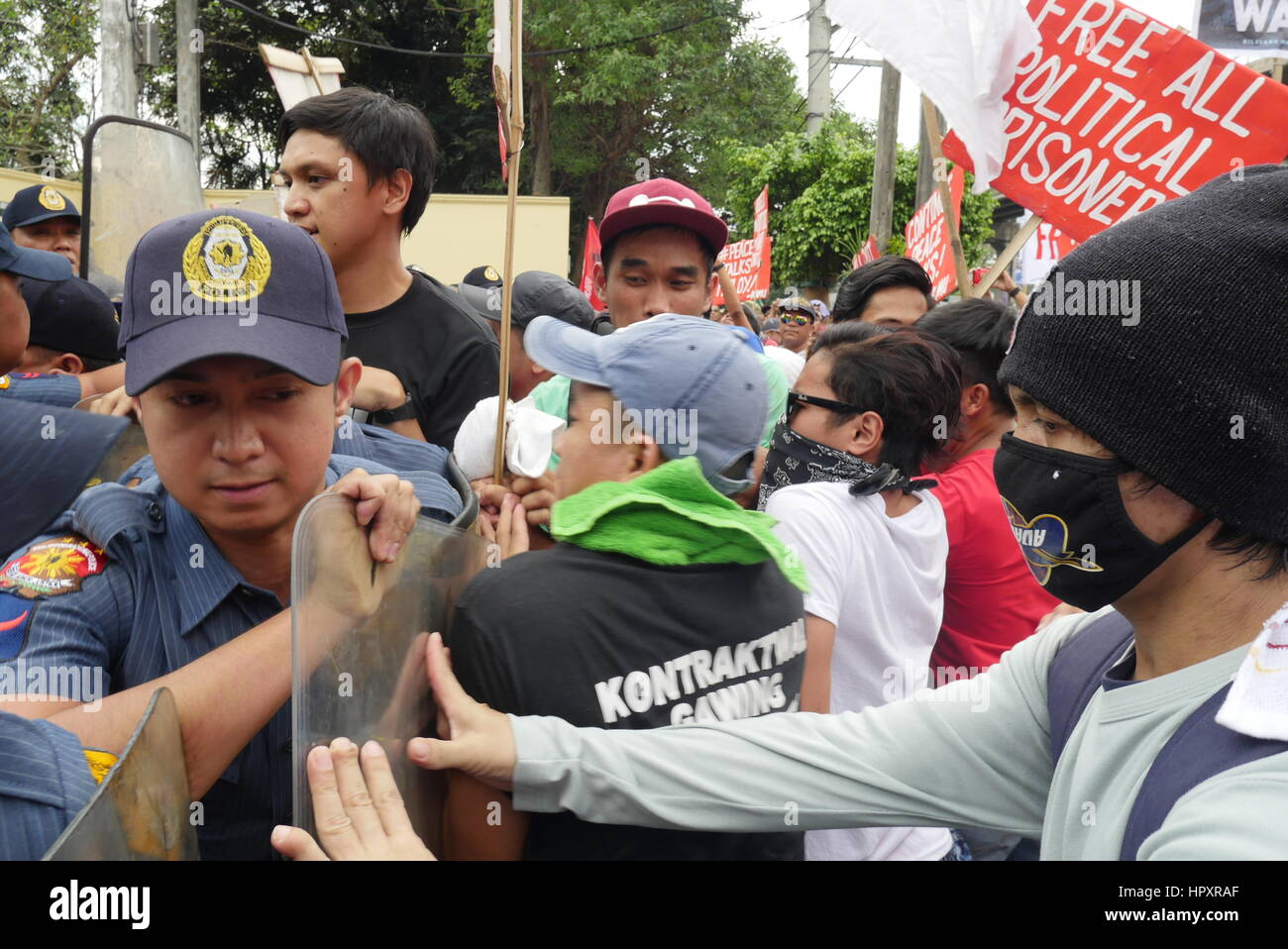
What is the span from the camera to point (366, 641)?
1358 millimetres

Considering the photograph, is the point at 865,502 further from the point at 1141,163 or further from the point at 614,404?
the point at 1141,163

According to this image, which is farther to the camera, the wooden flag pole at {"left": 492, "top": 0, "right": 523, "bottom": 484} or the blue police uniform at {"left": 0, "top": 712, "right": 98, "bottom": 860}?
the wooden flag pole at {"left": 492, "top": 0, "right": 523, "bottom": 484}

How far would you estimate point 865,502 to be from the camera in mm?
2471

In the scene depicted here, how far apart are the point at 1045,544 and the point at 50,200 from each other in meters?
5.50

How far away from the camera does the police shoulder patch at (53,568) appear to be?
4.81 ft

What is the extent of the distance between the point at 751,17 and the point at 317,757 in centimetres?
2572

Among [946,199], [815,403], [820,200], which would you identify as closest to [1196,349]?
[815,403]

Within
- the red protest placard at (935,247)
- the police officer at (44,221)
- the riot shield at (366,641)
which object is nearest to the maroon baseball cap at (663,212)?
the riot shield at (366,641)

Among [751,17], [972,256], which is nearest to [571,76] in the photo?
[751,17]

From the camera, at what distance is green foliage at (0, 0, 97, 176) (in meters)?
17.8

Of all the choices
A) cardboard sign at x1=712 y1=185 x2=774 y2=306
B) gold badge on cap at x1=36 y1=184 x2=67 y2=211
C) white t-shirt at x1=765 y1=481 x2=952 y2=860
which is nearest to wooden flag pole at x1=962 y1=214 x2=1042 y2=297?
white t-shirt at x1=765 y1=481 x2=952 y2=860

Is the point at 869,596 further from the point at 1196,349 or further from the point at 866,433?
the point at 1196,349

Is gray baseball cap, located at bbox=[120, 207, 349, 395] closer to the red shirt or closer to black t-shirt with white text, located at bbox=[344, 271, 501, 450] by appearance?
black t-shirt with white text, located at bbox=[344, 271, 501, 450]

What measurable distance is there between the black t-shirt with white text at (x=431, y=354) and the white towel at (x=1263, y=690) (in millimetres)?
2055
